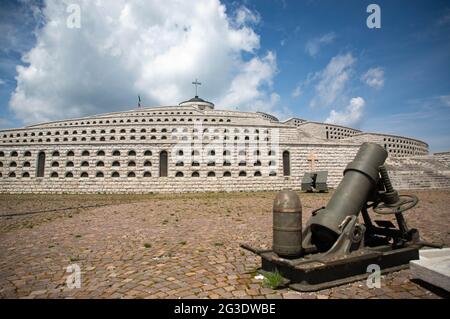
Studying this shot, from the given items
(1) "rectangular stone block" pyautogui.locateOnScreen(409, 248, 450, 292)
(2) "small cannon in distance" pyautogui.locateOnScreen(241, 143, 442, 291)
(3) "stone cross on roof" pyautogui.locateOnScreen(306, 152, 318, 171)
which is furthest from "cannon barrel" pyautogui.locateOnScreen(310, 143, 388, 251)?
(3) "stone cross on roof" pyautogui.locateOnScreen(306, 152, 318, 171)

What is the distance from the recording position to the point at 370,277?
3322 millimetres

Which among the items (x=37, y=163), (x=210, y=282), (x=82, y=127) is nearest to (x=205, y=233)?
(x=210, y=282)

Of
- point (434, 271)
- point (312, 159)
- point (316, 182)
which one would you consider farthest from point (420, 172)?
point (434, 271)

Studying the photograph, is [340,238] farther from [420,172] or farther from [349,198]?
[420,172]

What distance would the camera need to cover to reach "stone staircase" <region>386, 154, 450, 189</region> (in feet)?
73.4

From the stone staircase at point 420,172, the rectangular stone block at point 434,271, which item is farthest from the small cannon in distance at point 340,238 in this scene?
the stone staircase at point 420,172

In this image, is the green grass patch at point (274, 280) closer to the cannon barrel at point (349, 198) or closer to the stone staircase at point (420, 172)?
the cannon barrel at point (349, 198)

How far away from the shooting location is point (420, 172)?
2345 cm

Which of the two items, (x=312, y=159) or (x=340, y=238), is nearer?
(x=340, y=238)

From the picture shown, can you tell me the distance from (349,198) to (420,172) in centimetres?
2656

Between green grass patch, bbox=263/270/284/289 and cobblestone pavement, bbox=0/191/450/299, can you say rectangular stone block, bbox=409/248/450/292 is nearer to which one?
cobblestone pavement, bbox=0/191/450/299
